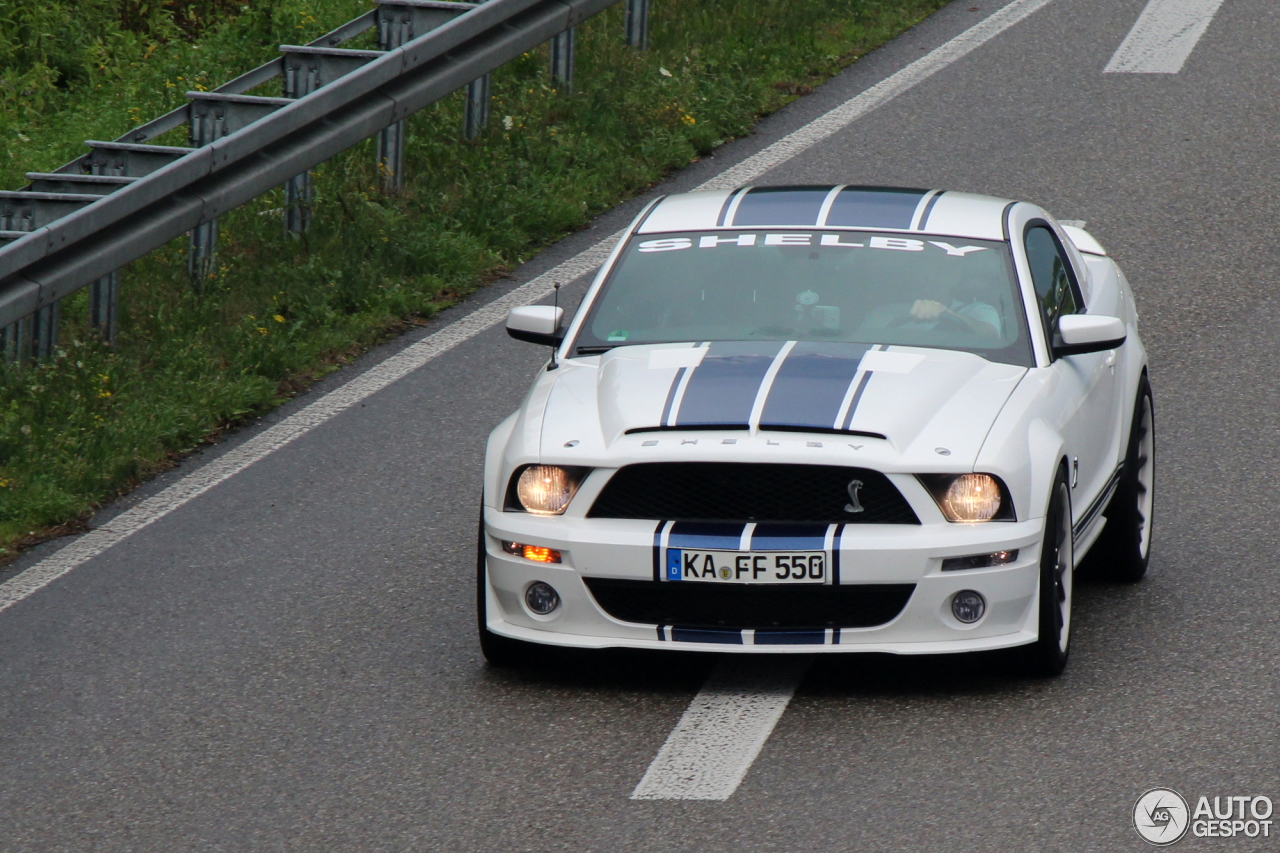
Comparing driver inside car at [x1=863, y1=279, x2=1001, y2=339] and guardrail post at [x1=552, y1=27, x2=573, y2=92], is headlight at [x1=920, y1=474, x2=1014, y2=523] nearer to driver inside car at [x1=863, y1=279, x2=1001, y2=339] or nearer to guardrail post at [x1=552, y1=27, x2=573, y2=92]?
driver inside car at [x1=863, y1=279, x2=1001, y2=339]

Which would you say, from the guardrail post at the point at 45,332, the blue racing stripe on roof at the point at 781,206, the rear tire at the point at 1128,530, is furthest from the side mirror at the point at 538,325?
the guardrail post at the point at 45,332

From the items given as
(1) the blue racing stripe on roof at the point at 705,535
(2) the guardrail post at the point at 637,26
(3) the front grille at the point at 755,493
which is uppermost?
(3) the front grille at the point at 755,493

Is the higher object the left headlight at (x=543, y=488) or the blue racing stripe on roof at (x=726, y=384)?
the blue racing stripe on roof at (x=726, y=384)

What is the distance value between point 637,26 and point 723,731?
32.3ft

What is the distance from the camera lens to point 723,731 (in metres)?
5.84

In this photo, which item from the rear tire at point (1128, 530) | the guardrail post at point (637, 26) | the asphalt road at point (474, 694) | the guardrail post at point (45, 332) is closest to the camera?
the asphalt road at point (474, 694)

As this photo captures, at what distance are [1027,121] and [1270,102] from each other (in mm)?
1878

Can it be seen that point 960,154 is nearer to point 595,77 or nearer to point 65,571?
point 595,77

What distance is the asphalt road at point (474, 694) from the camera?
5.27 meters

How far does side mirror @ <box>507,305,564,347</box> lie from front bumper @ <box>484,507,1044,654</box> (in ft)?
3.74

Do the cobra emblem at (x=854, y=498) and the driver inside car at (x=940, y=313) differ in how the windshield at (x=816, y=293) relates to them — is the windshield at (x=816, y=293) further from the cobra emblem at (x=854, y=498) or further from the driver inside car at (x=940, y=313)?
the cobra emblem at (x=854, y=498)

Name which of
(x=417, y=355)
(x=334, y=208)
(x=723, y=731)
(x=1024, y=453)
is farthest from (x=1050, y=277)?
(x=334, y=208)

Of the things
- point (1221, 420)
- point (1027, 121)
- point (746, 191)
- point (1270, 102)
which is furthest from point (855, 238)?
point (1270, 102)

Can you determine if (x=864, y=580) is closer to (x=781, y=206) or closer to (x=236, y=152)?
(x=781, y=206)
